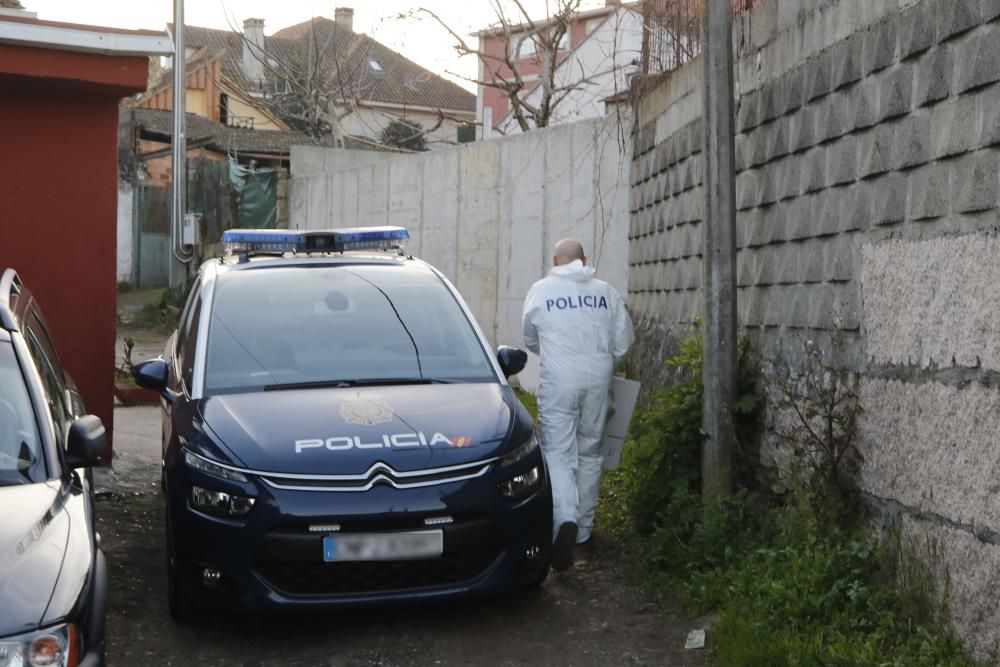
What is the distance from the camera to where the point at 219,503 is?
17.5 feet

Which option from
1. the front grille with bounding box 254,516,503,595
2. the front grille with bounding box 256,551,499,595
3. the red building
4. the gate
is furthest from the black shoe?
the gate

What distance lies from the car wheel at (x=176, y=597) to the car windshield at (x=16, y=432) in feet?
3.26

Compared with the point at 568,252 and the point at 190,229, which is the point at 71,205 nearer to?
the point at 568,252

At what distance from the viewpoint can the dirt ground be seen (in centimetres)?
534

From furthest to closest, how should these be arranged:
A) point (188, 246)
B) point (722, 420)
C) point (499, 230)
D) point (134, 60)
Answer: point (188, 246)
point (499, 230)
point (134, 60)
point (722, 420)

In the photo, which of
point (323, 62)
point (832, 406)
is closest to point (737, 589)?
point (832, 406)

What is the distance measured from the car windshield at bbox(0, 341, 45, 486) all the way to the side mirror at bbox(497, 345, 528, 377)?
2.55m

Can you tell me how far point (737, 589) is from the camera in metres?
5.40

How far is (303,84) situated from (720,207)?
85.9ft

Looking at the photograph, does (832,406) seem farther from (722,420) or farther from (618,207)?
(618,207)

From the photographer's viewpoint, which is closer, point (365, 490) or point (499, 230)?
point (365, 490)

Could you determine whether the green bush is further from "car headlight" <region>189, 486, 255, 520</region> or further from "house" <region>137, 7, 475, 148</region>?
"house" <region>137, 7, 475, 148</region>

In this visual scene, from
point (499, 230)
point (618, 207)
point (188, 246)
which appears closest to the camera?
point (618, 207)

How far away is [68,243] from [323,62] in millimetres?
25077
